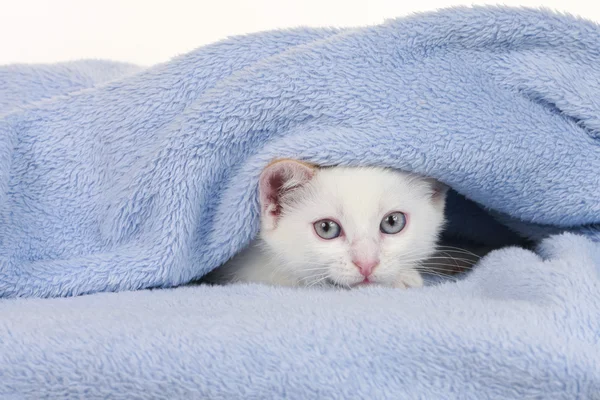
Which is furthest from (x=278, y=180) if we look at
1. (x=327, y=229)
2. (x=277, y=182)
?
(x=327, y=229)

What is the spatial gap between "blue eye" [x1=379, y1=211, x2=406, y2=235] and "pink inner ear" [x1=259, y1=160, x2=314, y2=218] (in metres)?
0.17

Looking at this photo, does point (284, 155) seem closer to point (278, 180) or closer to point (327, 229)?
point (278, 180)

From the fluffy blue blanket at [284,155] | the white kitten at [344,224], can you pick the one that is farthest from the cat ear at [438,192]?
the fluffy blue blanket at [284,155]

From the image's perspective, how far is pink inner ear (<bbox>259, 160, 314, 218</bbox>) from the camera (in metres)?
1.09

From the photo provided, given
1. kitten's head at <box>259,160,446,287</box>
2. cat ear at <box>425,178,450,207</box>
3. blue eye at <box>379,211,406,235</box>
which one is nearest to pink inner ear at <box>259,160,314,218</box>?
kitten's head at <box>259,160,446,287</box>

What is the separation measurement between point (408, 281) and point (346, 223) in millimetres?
171

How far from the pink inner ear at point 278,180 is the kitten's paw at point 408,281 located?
10.1 inches

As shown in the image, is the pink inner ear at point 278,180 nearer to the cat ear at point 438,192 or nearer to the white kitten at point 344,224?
the white kitten at point 344,224

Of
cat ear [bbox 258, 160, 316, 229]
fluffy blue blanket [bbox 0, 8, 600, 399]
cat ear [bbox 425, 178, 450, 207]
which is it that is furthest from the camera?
cat ear [bbox 425, 178, 450, 207]

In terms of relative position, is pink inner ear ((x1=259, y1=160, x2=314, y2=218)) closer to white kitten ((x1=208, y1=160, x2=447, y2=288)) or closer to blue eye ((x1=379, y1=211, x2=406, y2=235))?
white kitten ((x1=208, y1=160, x2=447, y2=288))

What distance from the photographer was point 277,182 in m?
1.16

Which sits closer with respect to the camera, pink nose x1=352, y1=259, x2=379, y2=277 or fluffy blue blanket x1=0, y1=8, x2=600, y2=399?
fluffy blue blanket x1=0, y1=8, x2=600, y2=399

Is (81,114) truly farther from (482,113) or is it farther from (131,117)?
(482,113)

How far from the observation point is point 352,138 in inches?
43.3
